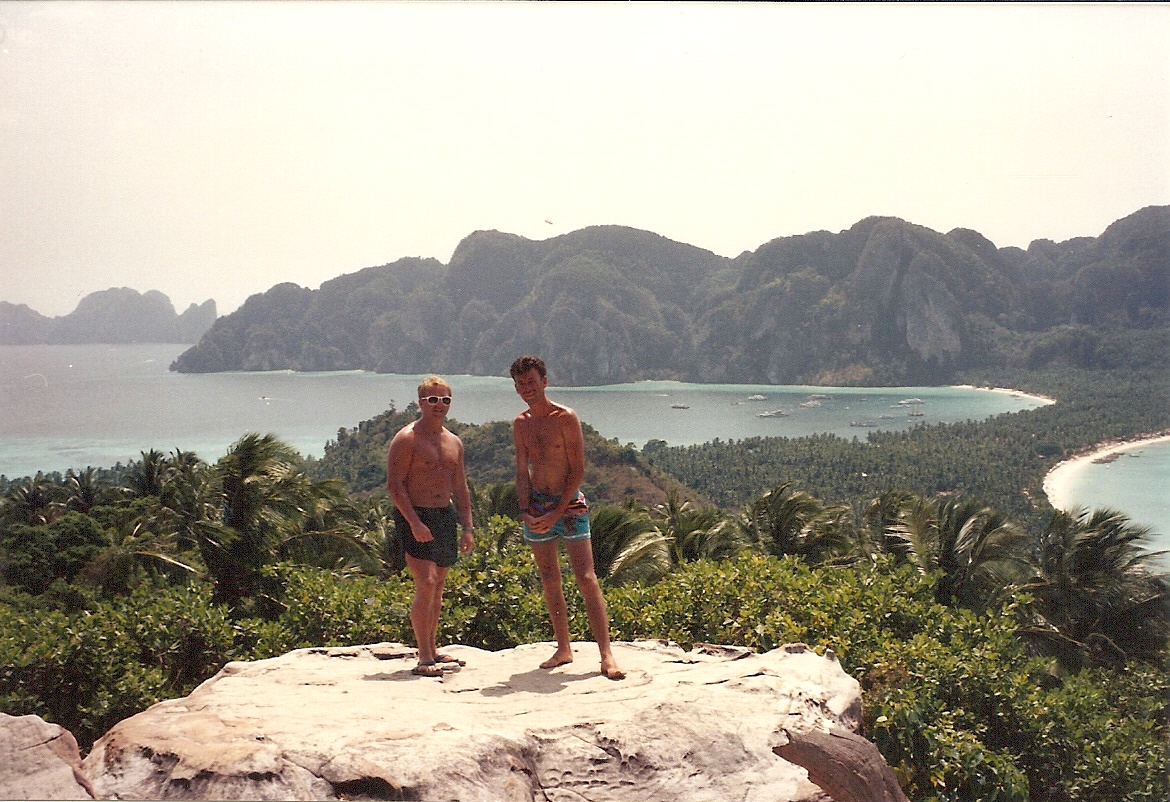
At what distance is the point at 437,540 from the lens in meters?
4.94

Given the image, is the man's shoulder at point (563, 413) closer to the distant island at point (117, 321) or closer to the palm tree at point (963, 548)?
the palm tree at point (963, 548)

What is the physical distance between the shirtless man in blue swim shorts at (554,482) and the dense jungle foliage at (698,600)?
5.44 feet

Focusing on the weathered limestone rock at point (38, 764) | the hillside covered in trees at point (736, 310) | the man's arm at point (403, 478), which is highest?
the hillside covered in trees at point (736, 310)

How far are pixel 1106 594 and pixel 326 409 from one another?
237 feet

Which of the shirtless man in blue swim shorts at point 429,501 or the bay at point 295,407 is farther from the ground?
the shirtless man in blue swim shorts at point 429,501

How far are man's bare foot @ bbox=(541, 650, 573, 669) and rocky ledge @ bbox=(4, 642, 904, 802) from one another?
0.06 meters

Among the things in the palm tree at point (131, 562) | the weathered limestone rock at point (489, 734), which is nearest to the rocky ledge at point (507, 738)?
the weathered limestone rock at point (489, 734)

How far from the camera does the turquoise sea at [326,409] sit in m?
62.6

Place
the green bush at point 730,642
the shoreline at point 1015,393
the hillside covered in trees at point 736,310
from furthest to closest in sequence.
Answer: the shoreline at point 1015,393 → the hillside covered in trees at point 736,310 → the green bush at point 730,642

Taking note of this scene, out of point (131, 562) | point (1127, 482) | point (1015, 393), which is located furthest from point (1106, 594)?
point (1015, 393)

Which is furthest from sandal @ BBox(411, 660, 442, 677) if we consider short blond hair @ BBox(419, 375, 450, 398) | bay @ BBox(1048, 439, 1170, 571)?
bay @ BBox(1048, 439, 1170, 571)

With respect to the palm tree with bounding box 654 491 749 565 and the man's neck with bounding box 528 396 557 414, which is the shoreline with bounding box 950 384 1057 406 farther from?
the man's neck with bounding box 528 396 557 414

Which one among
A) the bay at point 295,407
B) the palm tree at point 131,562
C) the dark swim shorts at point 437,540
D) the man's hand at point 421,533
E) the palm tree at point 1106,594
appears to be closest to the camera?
the man's hand at point 421,533

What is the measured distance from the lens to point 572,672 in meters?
4.96
